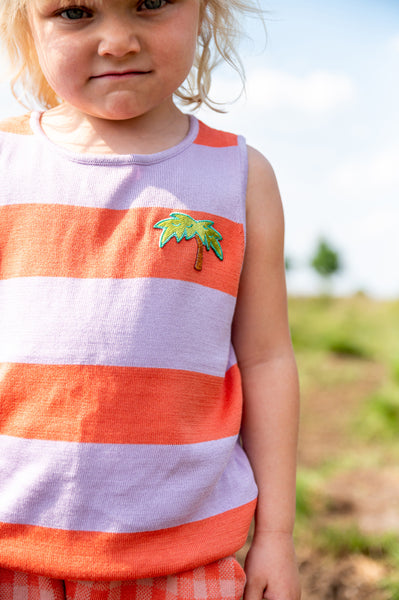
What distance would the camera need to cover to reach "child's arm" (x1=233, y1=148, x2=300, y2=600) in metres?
1.25

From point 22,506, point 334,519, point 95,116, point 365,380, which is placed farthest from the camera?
point 365,380

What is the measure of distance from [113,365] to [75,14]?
570 mm

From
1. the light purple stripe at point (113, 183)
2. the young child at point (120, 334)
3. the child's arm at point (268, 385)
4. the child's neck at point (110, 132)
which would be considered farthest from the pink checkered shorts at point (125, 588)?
the child's neck at point (110, 132)

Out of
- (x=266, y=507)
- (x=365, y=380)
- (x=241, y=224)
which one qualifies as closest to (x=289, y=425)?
(x=266, y=507)

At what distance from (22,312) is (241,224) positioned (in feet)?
1.38

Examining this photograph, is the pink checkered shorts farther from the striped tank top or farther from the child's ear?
the child's ear

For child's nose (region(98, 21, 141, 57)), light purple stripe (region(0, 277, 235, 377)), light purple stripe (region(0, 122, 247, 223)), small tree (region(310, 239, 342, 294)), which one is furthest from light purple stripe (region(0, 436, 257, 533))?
small tree (region(310, 239, 342, 294))

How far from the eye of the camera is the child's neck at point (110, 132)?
47.8 inches

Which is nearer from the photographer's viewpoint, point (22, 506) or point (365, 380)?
point (22, 506)

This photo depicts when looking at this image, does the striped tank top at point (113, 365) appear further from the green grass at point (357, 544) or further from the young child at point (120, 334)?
the green grass at point (357, 544)

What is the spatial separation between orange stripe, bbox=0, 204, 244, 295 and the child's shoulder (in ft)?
0.58

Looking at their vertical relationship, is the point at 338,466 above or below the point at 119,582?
below

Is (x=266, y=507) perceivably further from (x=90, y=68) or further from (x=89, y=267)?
(x=90, y=68)

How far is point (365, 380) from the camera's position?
18.3ft
